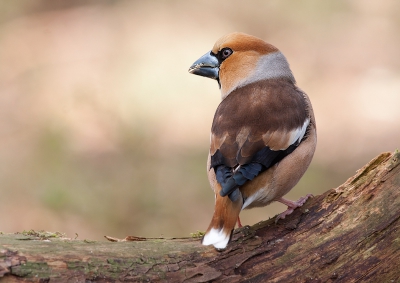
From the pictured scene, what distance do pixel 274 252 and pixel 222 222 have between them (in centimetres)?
39

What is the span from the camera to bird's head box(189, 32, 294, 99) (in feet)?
17.0

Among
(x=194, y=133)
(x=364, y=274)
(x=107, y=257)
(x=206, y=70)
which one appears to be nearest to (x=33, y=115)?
(x=194, y=133)

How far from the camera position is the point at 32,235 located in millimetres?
3752

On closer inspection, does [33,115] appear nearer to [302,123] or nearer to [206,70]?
[206,70]

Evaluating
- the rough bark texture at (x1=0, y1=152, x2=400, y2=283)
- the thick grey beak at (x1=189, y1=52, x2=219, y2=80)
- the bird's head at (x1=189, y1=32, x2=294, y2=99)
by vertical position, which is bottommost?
the rough bark texture at (x1=0, y1=152, x2=400, y2=283)

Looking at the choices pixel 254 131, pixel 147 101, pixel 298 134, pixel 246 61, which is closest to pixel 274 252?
pixel 254 131

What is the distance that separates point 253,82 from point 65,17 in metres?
7.84

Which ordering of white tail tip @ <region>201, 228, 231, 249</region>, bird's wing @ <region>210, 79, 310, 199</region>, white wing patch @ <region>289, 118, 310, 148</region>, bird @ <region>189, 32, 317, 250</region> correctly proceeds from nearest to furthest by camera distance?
white tail tip @ <region>201, 228, 231, 249</region> → bird @ <region>189, 32, 317, 250</region> → bird's wing @ <region>210, 79, 310, 199</region> → white wing patch @ <region>289, 118, 310, 148</region>

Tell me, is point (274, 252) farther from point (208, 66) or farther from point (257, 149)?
point (208, 66)

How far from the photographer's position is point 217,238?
3.62 m

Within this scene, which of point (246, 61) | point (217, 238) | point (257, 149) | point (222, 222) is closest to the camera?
point (217, 238)

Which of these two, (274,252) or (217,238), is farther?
(274,252)

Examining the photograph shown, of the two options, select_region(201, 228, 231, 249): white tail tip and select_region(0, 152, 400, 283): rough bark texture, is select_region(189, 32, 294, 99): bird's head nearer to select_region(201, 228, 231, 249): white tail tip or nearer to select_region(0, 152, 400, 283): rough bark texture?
select_region(0, 152, 400, 283): rough bark texture

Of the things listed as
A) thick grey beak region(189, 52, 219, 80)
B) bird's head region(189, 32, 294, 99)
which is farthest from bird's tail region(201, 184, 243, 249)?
thick grey beak region(189, 52, 219, 80)
